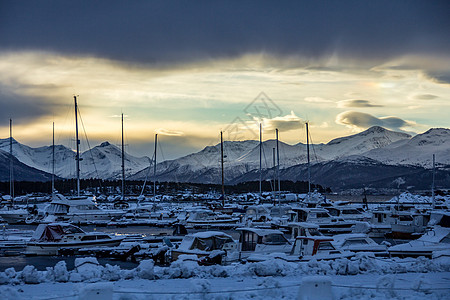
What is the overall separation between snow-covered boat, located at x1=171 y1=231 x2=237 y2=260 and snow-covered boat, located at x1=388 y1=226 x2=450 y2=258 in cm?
906

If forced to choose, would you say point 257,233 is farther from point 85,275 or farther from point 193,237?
point 85,275

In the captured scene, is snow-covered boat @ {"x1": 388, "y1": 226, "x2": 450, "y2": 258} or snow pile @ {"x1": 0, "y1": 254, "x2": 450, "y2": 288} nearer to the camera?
snow pile @ {"x1": 0, "y1": 254, "x2": 450, "y2": 288}

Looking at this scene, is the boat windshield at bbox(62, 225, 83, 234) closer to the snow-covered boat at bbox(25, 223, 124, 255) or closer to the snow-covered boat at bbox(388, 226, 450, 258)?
the snow-covered boat at bbox(25, 223, 124, 255)

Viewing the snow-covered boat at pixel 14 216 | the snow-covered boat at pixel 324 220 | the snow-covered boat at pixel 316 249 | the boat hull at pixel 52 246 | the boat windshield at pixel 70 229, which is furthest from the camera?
the snow-covered boat at pixel 14 216

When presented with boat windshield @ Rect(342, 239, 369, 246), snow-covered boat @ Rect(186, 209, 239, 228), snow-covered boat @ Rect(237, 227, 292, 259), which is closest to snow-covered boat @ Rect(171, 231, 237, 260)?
snow-covered boat @ Rect(237, 227, 292, 259)

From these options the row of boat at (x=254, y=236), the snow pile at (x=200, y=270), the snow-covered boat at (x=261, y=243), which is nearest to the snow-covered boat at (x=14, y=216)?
the row of boat at (x=254, y=236)

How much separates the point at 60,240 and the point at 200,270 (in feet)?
67.4

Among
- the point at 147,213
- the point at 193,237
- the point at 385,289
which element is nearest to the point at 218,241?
the point at 193,237

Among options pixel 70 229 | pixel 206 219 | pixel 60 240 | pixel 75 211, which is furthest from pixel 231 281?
pixel 75 211

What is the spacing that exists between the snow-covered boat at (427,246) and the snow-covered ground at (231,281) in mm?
6379

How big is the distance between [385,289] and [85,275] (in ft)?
34.3

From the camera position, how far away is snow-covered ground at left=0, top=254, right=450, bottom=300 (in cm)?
1706

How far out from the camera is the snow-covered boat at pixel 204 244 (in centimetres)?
2995

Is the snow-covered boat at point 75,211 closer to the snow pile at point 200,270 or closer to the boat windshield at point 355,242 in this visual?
the boat windshield at point 355,242
